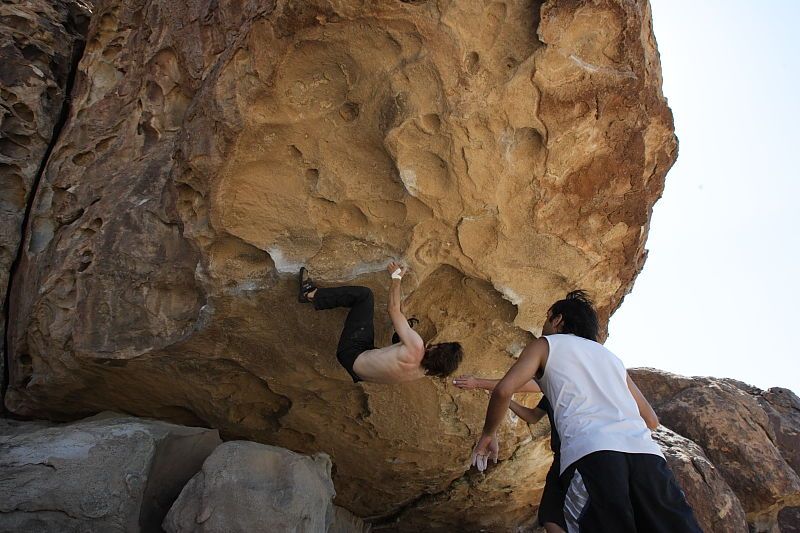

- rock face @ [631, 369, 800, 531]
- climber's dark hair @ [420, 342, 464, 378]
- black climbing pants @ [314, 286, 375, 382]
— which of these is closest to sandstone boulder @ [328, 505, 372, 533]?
black climbing pants @ [314, 286, 375, 382]

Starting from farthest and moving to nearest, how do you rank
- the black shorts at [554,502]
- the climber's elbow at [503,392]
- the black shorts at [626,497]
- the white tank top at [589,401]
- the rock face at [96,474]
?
the rock face at [96,474]
the black shorts at [554,502]
the climber's elbow at [503,392]
the white tank top at [589,401]
the black shorts at [626,497]

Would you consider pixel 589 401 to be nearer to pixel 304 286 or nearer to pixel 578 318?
pixel 578 318

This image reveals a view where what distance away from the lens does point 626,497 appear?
2.71 meters

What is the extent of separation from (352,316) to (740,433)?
465 centimetres

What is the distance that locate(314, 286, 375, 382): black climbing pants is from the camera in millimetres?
3832

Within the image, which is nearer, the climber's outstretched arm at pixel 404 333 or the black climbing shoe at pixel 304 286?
the climber's outstretched arm at pixel 404 333

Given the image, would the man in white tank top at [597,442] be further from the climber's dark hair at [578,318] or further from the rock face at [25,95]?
the rock face at [25,95]

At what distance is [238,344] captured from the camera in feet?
14.1

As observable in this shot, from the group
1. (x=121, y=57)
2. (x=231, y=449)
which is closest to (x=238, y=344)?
(x=231, y=449)

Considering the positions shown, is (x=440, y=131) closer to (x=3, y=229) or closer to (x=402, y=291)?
(x=402, y=291)

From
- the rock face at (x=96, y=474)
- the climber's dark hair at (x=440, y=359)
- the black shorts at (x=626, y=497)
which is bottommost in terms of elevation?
the rock face at (x=96, y=474)

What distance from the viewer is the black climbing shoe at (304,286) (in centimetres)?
389

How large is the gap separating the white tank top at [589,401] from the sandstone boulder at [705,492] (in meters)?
2.96

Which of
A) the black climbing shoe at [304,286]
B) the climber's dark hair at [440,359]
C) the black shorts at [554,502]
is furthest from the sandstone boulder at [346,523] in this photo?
the black shorts at [554,502]
